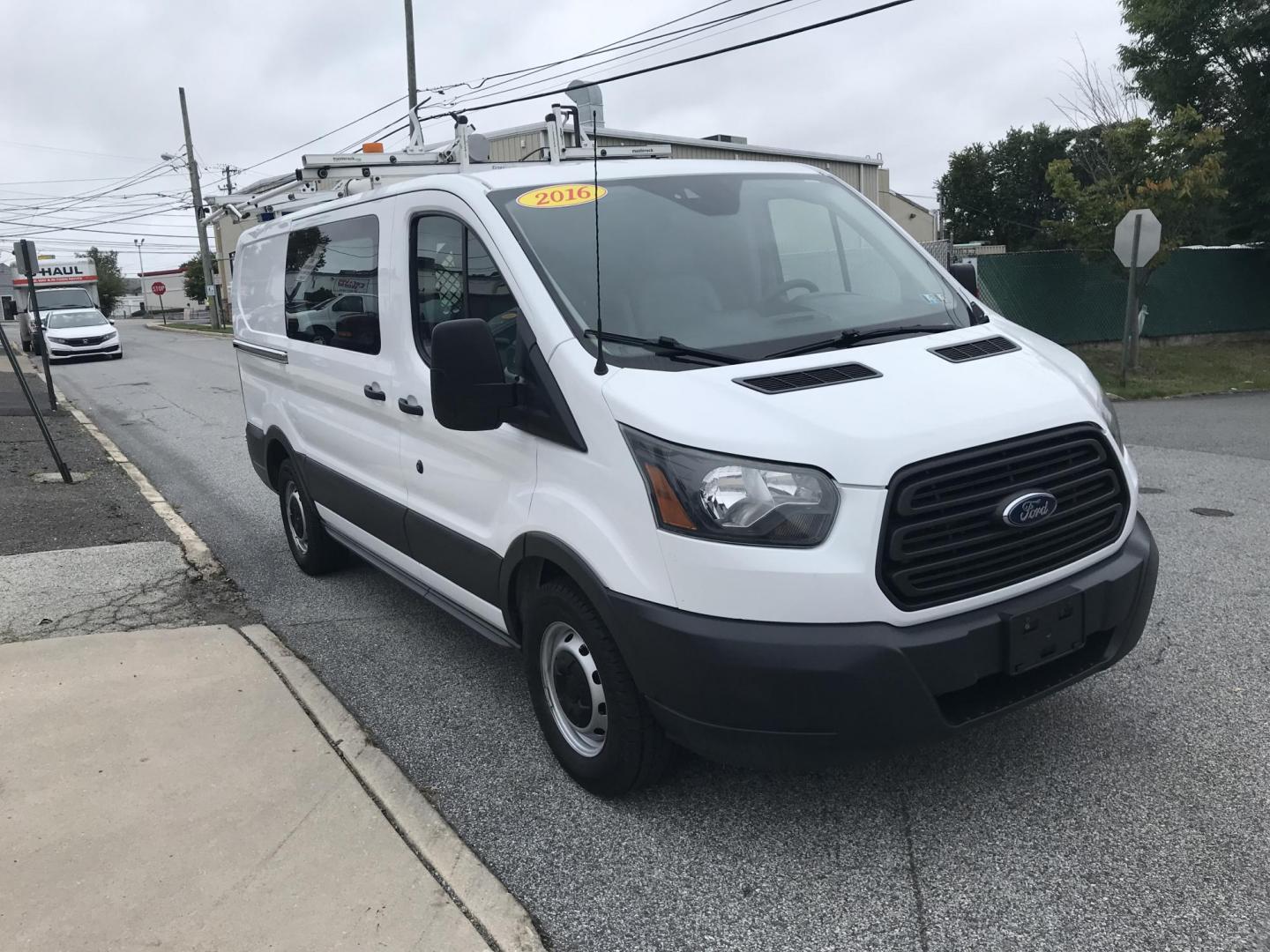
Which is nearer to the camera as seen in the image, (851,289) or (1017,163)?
(851,289)

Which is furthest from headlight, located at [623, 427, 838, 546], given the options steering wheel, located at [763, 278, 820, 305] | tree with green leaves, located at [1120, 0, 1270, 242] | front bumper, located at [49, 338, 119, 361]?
front bumper, located at [49, 338, 119, 361]

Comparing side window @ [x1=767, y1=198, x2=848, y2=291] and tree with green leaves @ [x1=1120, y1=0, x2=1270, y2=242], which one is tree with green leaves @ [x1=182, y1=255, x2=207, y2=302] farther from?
side window @ [x1=767, y1=198, x2=848, y2=291]

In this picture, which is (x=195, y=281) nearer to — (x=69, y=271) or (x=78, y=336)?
(x=69, y=271)

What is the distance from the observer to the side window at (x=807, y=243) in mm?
3713

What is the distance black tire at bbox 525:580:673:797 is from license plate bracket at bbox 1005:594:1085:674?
3.53ft

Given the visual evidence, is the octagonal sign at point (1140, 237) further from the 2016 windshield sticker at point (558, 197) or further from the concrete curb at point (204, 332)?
the concrete curb at point (204, 332)

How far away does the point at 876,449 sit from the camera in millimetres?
2662

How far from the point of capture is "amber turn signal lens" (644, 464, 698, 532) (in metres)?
2.73

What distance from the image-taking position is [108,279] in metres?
110

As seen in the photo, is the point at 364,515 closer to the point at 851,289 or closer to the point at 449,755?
the point at 449,755

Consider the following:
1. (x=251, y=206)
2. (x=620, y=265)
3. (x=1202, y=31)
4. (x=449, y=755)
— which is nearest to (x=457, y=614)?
(x=449, y=755)

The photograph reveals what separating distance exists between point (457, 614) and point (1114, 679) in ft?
8.84

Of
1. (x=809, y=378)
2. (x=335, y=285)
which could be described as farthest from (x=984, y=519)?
(x=335, y=285)

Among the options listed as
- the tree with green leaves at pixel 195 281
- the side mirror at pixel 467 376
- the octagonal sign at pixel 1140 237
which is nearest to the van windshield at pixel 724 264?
the side mirror at pixel 467 376
